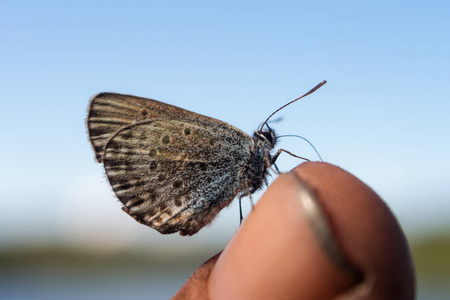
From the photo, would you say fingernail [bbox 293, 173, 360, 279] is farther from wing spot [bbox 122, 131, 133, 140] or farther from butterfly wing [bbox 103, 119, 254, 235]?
wing spot [bbox 122, 131, 133, 140]

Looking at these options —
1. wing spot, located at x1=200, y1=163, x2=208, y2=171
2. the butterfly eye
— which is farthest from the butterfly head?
wing spot, located at x1=200, y1=163, x2=208, y2=171

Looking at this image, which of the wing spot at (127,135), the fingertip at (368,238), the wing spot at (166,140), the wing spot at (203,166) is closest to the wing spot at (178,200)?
the wing spot at (203,166)

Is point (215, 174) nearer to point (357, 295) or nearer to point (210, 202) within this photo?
point (210, 202)

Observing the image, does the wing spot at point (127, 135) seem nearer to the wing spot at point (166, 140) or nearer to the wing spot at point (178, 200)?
the wing spot at point (166, 140)

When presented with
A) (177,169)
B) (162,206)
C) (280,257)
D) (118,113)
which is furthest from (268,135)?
(280,257)

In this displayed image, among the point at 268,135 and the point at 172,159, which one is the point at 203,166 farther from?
the point at 268,135

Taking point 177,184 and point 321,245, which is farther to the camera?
point 177,184

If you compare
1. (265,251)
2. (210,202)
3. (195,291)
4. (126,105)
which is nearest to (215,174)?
(210,202)
